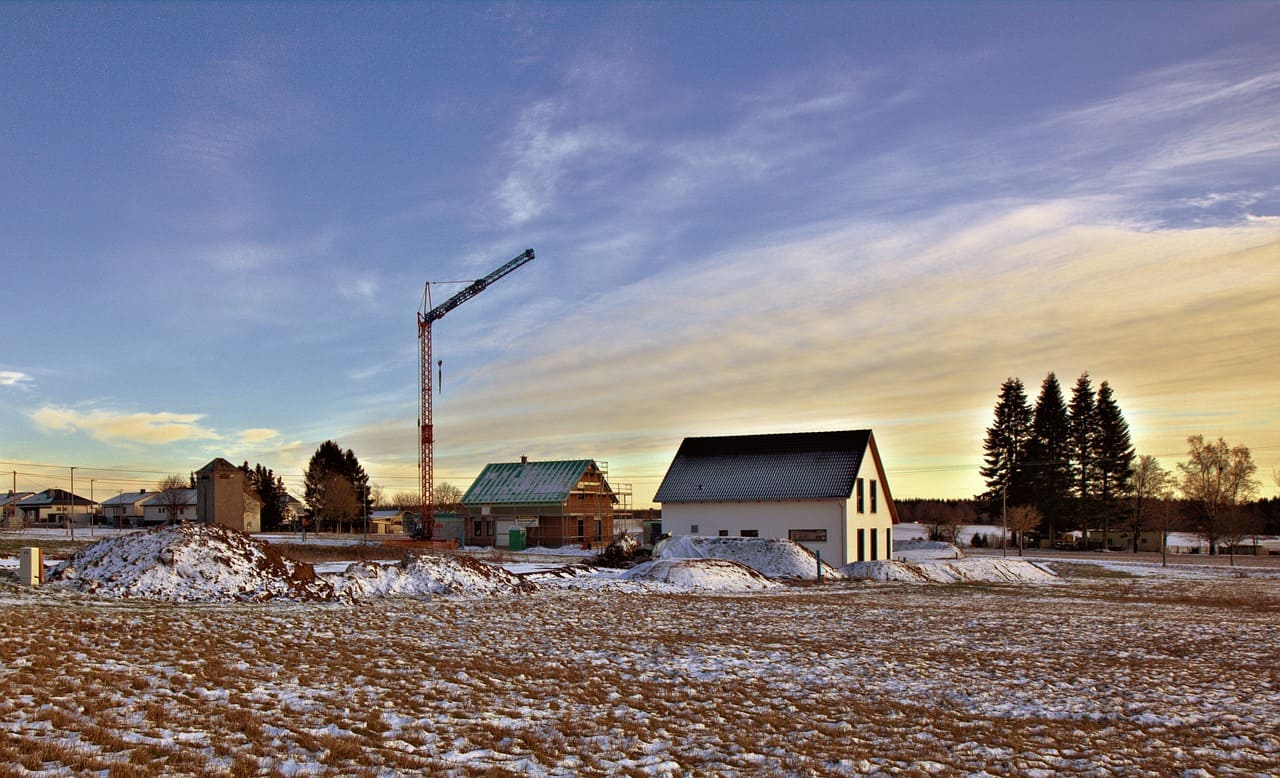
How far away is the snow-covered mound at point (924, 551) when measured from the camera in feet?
191

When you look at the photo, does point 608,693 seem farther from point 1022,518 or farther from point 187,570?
point 1022,518

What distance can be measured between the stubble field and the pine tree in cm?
7675

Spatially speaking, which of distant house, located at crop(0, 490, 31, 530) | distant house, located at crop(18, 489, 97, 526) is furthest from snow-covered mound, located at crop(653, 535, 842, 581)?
distant house, located at crop(18, 489, 97, 526)

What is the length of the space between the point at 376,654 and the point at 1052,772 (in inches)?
415

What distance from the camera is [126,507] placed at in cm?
13450

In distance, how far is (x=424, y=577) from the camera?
2798 cm

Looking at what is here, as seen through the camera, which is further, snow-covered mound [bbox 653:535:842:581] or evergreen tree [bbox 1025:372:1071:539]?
evergreen tree [bbox 1025:372:1071:539]

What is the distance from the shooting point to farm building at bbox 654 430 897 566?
4888 centimetres

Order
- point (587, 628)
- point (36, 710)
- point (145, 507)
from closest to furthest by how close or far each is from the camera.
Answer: point (36, 710) < point (587, 628) < point (145, 507)

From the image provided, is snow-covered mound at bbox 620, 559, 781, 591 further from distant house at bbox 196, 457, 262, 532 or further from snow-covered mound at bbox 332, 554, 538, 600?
distant house at bbox 196, 457, 262, 532

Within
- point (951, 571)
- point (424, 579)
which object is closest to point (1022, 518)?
point (951, 571)

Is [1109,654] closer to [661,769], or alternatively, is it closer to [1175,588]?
[661,769]

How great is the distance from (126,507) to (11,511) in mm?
21012

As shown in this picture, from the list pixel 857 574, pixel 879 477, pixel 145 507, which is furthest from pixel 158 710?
pixel 145 507
